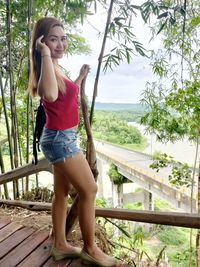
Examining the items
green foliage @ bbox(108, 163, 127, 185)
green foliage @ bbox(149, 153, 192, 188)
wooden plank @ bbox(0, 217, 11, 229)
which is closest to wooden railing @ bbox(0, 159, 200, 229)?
wooden plank @ bbox(0, 217, 11, 229)

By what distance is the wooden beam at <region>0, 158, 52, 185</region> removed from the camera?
150cm

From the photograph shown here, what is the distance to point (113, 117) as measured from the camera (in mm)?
5215

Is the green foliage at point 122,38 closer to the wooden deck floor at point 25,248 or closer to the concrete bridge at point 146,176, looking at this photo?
the wooden deck floor at point 25,248

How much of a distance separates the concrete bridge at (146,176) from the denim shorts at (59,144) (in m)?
2.37

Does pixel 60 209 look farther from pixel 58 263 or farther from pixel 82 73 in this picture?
pixel 82 73

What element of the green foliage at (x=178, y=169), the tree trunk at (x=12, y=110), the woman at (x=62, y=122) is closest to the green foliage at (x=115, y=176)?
the green foliage at (x=178, y=169)

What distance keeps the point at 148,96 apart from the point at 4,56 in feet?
5.14

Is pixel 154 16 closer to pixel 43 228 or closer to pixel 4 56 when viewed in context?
pixel 43 228

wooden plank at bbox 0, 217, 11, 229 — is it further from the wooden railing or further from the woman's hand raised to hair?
the woman's hand raised to hair

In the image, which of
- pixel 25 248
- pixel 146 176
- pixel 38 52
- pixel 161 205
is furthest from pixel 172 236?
pixel 38 52

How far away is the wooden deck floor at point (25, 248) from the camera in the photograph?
116 cm

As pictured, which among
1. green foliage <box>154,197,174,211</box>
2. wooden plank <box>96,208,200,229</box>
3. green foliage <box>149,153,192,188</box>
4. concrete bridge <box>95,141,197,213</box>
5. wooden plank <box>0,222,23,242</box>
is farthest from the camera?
green foliage <box>154,197,174,211</box>

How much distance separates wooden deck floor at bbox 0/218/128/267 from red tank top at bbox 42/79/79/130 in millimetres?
626

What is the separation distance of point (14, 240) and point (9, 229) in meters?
0.16
